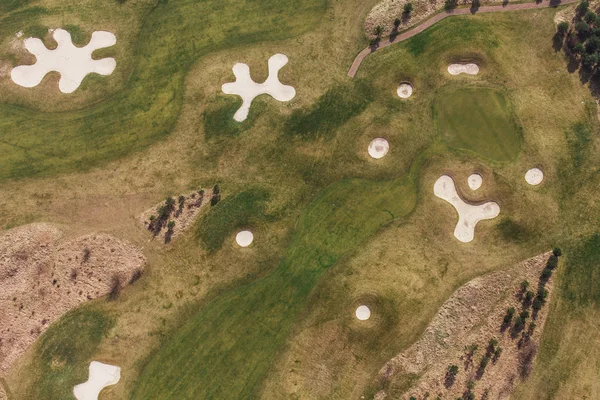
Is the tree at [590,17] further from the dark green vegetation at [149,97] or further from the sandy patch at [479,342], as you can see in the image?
the dark green vegetation at [149,97]

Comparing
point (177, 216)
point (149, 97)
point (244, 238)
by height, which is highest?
point (149, 97)

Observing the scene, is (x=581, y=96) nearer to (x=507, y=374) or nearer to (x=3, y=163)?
(x=507, y=374)

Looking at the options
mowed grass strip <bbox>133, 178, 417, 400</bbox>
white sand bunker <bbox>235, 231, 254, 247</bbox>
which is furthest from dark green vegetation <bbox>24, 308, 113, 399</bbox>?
white sand bunker <bbox>235, 231, 254, 247</bbox>

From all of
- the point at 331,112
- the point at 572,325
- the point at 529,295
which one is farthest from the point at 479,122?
the point at 572,325

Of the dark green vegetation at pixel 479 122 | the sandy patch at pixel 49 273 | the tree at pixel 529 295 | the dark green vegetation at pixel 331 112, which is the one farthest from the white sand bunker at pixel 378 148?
the sandy patch at pixel 49 273


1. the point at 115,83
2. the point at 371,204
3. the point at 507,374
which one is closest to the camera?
the point at 507,374

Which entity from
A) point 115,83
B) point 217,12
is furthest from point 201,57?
point 115,83

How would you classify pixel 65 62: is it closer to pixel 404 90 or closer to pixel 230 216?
pixel 230 216
